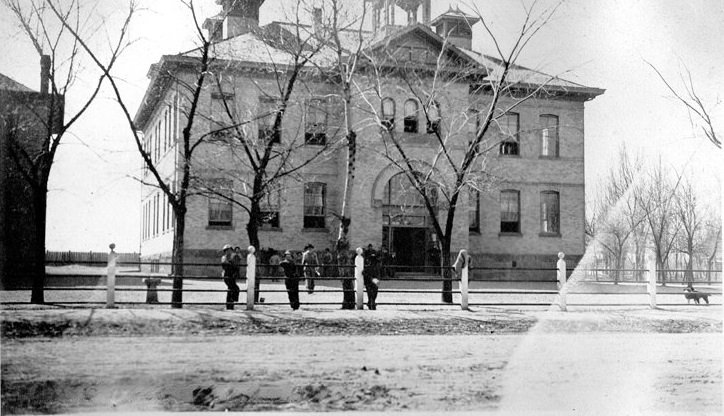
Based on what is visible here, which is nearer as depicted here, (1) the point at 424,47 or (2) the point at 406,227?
(1) the point at 424,47

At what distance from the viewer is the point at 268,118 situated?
19484 mm

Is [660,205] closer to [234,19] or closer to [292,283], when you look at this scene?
[292,283]

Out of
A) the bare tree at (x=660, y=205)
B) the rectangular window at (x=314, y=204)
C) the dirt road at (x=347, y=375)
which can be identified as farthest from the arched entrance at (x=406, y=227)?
the dirt road at (x=347, y=375)

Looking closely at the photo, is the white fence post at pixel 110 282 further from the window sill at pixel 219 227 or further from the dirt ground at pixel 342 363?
the window sill at pixel 219 227

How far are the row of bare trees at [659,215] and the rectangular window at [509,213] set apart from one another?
375 cm

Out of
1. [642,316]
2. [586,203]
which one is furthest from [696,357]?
[586,203]

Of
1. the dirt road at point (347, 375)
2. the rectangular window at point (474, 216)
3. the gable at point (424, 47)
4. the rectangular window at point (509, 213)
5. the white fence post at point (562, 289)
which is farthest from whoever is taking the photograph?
the rectangular window at point (509, 213)

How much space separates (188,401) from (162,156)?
16459 mm

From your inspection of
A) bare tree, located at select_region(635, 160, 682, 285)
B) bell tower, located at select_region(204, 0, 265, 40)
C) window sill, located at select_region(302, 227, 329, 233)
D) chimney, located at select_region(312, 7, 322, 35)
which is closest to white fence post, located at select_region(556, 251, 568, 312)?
bare tree, located at select_region(635, 160, 682, 285)

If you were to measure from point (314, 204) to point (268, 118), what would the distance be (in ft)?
31.9

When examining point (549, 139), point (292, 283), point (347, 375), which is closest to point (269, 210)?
point (292, 283)

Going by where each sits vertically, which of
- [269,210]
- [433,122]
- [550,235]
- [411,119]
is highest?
[411,119]

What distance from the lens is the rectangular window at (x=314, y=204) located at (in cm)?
2870

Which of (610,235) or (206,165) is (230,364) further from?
(610,235)
